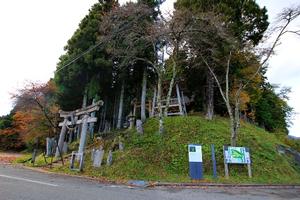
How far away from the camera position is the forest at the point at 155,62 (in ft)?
44.5

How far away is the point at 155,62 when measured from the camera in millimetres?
16031

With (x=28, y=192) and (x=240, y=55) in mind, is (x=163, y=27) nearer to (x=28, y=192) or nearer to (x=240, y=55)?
(x=240, y=55)

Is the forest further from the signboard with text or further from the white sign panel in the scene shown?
the white sign panel

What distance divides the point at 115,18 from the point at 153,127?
6266mm

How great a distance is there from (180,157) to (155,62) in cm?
626

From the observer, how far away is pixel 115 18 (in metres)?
14.8

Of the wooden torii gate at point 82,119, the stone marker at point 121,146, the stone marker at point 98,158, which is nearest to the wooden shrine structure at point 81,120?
the wooden torii gate at point 82,119

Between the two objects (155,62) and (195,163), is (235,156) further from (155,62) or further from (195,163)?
(155,62)

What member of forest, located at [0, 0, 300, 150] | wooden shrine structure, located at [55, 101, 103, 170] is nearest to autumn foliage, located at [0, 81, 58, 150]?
forest, located at [0, 0, 300, 150]

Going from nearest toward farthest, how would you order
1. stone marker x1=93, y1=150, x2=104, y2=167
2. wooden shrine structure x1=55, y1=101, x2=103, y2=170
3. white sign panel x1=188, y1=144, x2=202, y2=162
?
white sign panel x1=188, y1=144, x2=202, y2=162 < stone marker x1=93, y1=150, x2=104, y2=167 < wooden shrine structure x1=55, y1=101, x2=103, y2=170

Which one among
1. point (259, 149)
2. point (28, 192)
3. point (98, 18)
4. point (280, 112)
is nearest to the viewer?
point (28, 192)

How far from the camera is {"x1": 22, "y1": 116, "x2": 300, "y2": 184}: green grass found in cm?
1084

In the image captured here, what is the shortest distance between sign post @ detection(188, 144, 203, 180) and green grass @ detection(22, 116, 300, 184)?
0.28 meters

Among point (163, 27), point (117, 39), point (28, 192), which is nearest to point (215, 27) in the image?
point (163, 27)
